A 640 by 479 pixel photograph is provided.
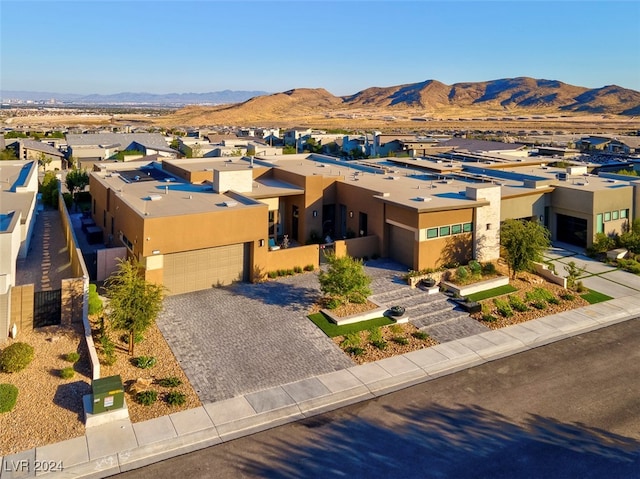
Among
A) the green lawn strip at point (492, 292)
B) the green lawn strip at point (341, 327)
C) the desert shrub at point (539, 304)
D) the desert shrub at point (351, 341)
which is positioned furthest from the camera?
the green lawn strip at point (492, 292)

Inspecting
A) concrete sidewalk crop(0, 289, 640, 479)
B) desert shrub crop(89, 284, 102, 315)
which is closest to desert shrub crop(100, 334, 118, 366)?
desert shrub crop(89, 284, 102, 315)

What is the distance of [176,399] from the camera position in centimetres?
1524

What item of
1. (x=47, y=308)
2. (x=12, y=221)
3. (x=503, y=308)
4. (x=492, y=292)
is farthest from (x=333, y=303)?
(x=12, y=221)

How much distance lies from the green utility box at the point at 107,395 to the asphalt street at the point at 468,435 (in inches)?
95.7

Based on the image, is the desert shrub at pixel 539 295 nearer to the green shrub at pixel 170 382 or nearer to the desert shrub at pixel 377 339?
the desert shrub at pixel 377 339

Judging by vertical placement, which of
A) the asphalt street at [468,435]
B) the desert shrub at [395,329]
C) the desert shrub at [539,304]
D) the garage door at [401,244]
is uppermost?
the garage door at [401,244]

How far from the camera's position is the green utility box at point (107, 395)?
1412cm

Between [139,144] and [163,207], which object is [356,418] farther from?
[139,144]

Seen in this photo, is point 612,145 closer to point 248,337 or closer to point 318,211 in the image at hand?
point 318,211

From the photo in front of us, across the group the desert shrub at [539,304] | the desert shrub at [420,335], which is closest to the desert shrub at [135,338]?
the desert shrub at [420,335]

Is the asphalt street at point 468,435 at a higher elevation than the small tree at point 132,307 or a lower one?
lower

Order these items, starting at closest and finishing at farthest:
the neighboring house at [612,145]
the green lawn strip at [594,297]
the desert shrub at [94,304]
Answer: the desert shrub at [94,304] < the green lawn strip at [594,297] < the neighboring house at [612,145]

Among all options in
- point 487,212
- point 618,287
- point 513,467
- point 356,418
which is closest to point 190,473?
point 356,418

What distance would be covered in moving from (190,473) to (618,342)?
56.7 feet
